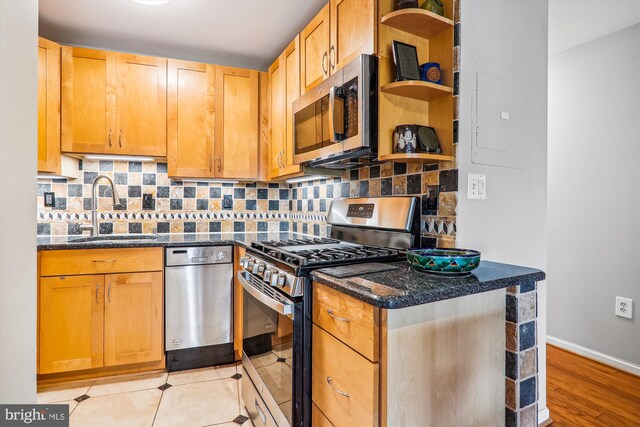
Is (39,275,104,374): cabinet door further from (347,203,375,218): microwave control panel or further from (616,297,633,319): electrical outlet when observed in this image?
(616,297,633,319): electrical outlet

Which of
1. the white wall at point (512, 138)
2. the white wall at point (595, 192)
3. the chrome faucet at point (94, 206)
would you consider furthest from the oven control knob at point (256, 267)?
the white wall at point (595, 192)

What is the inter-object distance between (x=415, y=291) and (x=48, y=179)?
294cm

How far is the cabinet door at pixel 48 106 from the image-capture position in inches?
93.4

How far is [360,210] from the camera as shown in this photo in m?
2.02

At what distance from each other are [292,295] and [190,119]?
2035mm

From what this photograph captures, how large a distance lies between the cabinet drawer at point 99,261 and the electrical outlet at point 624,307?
3.29m

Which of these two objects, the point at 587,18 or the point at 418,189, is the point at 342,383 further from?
the point at 587,18

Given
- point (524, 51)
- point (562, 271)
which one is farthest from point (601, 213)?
point (524, 51)

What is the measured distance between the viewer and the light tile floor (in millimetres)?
1879

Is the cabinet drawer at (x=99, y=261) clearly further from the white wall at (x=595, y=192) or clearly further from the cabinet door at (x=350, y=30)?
the white wall at (x=595, y=192)

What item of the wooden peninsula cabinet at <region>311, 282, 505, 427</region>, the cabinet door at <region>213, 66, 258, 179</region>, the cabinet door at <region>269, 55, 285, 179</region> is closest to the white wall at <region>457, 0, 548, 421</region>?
the wooden peninsula cabinet at <region>311, 282, 505, 427</region>

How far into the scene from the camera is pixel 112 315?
7.57 feet

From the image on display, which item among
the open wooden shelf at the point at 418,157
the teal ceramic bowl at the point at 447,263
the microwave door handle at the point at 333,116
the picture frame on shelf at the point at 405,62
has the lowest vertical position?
the teal ceramic bowl at the point at 447,263

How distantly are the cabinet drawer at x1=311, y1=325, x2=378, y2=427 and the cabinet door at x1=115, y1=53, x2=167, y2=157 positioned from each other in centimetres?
216
